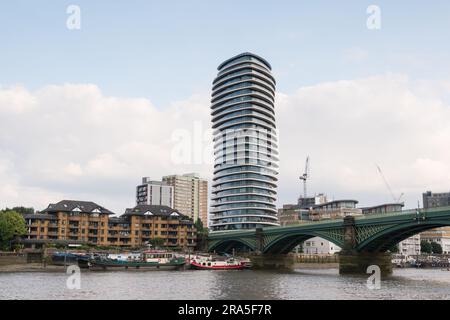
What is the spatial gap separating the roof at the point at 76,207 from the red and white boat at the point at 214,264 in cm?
5221

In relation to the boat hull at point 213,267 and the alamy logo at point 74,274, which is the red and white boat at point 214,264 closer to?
the boat hull at point 213,267

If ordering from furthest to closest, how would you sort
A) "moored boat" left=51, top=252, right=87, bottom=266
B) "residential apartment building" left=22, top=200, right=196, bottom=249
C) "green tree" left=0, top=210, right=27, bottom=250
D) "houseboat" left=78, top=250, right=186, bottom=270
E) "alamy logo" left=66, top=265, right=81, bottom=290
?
"residential apartment building" left=22, top=200, right=196, bottom=249, "green tree" left=0, top=210, right=27, bottom=250, "moored boat" left=51, top=252, right=87, bottom=266, "houseboat" left=78, top=250, right=186, bottom=270, "alamy logo" left=66, top=265, right=81, bottom=290

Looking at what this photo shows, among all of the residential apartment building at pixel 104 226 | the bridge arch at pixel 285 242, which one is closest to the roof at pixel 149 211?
the residential apartment building at pixel 104 226

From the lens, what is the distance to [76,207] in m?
173

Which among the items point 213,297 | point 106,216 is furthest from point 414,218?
point 106,216

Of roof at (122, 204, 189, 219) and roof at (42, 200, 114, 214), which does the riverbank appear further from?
roof at (42, 200, 114, 214)

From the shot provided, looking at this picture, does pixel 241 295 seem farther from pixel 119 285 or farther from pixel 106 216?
pixel 106 216

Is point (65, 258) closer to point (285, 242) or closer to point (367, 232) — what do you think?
point (285, 242)

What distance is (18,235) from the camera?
15775 centimetres

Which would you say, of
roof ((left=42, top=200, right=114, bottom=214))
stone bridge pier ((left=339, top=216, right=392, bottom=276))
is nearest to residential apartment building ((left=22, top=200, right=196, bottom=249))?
roof ((left=42, top=200, right=114, bottom=214))

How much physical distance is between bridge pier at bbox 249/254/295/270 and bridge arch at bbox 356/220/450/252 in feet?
137

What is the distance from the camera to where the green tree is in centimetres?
14312

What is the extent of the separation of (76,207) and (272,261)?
6890 centimetres
